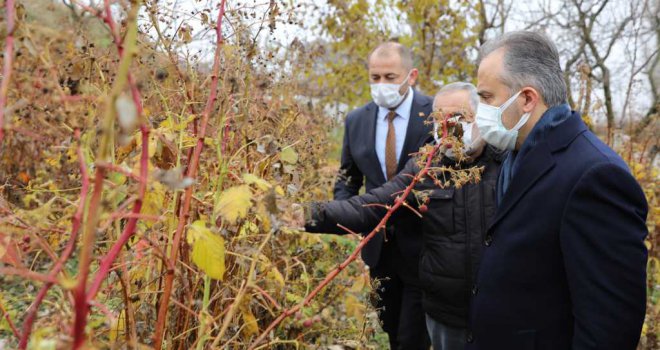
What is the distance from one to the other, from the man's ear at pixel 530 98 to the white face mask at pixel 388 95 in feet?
5.78

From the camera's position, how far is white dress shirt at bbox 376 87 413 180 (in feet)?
11.6

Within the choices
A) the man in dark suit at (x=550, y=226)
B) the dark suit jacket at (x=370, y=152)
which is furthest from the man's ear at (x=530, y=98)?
the dark suit jacket at (x=370, y=152)

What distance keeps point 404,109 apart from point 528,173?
6.14 feet

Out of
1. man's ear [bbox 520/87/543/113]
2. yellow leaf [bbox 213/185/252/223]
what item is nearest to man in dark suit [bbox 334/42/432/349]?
man's ear [bbox 520/87/543/113]

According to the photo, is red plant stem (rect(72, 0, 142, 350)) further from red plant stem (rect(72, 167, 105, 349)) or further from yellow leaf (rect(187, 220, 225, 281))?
yellow leaf (rect(187, 220, 225, 281))

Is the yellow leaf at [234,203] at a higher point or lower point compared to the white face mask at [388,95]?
lower

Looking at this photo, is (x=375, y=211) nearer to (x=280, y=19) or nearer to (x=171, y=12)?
(x=280, y=19)

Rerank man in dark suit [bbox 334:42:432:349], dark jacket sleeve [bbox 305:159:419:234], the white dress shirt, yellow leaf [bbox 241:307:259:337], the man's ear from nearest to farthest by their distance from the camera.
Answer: yellow leaf [bbox 241:307:259:337], the man's ear, dark jacket sleeve [bbox 305:159:419:234], man in dark suit [bbox 334:42:432:349], the white dress shirt

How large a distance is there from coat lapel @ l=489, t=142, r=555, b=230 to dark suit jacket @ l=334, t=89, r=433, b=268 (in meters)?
1.26

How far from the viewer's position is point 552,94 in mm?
1884

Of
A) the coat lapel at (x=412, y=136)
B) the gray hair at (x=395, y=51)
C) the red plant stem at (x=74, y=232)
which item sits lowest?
the red plant stem at (x=74, y=232)

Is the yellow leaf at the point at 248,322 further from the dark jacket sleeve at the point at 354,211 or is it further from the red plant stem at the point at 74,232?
the red plant stem at the point at 74,232

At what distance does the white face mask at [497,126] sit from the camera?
194cm

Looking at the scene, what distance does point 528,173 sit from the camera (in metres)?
1.82
